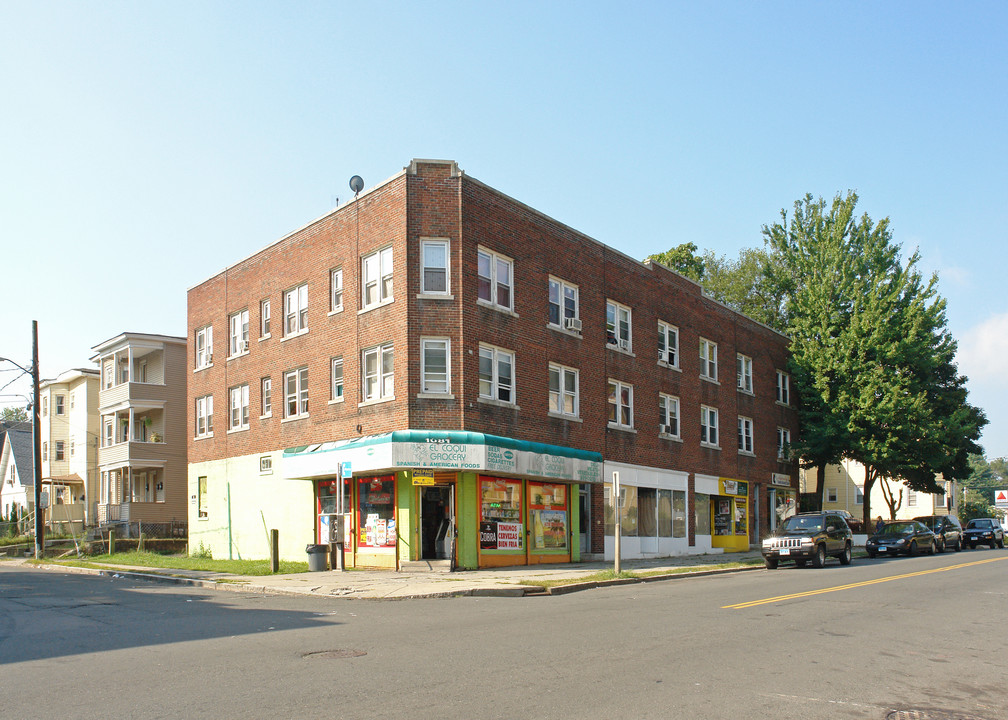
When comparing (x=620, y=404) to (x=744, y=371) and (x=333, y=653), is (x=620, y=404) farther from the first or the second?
(x=333, y=653)

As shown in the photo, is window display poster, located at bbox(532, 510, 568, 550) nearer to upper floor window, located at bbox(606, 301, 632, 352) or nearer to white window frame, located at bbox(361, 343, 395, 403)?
white window frame, located at bbox(361, 343, 395, 403)

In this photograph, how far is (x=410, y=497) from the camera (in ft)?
81.6

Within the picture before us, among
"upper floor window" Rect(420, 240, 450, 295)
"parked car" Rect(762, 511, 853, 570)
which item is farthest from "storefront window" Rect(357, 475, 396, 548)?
"parked car" Rect(762, 511, 853, 570)

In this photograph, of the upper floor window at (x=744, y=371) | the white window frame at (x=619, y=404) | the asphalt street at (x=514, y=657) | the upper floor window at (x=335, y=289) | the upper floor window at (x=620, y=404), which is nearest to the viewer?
the asphalt street at (x=514, y=657)

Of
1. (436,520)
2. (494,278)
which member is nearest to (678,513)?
(436,520)

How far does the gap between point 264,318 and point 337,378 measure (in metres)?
5.93

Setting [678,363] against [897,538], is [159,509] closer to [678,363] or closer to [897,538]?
[678,363]

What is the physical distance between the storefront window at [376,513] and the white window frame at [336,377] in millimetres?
3229

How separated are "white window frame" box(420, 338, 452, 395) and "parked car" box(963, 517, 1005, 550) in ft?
105

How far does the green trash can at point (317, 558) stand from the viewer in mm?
25078

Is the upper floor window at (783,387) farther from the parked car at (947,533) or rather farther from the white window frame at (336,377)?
the white window frame at (336,377)

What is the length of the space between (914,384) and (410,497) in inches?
1143

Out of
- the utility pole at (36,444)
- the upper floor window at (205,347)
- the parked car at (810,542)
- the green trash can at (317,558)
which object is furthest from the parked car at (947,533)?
the utility pole at (36,444)

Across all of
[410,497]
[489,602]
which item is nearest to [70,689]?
[489,602]
